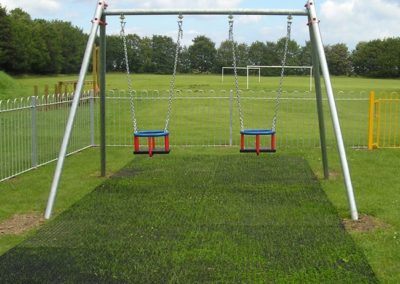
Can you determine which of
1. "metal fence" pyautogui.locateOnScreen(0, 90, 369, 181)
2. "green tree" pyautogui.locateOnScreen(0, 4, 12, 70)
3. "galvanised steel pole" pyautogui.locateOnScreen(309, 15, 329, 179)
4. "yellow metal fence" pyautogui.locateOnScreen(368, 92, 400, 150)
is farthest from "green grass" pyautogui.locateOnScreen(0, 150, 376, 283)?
"green tree" pyautogui.locateOnScreen(0, 4, 12, 70)

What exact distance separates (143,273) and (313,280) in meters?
1.40

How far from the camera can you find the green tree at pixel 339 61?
70438mm

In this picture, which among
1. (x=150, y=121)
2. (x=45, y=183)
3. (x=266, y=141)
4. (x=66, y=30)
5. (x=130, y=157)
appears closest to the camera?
(x=45, y=183)

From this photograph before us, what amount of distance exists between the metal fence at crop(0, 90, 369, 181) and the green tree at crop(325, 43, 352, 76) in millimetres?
46971

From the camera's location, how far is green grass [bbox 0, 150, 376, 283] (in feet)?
14.6

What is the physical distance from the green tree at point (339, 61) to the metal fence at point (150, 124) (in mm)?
46971

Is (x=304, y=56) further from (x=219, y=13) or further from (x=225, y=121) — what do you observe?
(x=219, y=13)

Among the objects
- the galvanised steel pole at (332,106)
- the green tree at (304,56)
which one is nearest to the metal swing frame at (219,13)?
the galvanised steel pole at (332,106)

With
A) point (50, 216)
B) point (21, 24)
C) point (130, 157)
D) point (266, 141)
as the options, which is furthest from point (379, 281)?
point (21, 24)

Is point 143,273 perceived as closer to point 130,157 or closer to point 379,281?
point 379,281

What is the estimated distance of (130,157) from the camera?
11.1 m

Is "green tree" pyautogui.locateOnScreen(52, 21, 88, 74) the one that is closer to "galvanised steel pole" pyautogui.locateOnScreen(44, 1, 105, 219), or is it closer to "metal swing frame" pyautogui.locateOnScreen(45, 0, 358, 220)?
"metal swing frame" pyautogui.locateOnScreen(45, 0, 358, 220)

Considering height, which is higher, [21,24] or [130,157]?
[21,24]

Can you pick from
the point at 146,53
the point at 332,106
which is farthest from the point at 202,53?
the point at 332,106
